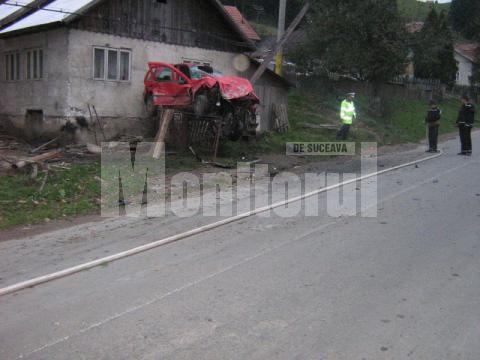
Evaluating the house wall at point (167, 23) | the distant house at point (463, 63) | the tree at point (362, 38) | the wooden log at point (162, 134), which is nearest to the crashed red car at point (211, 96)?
the wooden log at point (162, 134)

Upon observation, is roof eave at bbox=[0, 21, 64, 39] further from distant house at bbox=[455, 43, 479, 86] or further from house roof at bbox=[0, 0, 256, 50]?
distant house at bbox=[455, 43, 479, 86]

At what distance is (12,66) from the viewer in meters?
17.1

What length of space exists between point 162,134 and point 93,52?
350cm

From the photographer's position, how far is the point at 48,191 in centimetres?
961

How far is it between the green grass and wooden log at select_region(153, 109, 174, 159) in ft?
8.47

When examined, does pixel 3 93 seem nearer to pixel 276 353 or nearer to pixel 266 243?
pixel 266 243

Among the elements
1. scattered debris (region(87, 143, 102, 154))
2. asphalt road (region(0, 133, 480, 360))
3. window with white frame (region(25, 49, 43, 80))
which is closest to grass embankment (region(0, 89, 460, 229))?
scattered debris (region(87, 143, 102, 154))

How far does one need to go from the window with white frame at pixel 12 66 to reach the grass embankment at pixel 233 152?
21.4ft

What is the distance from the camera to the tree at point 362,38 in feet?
82.7

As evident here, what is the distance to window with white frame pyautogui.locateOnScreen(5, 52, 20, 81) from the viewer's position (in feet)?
55.0

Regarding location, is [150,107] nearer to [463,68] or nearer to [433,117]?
[433,117]

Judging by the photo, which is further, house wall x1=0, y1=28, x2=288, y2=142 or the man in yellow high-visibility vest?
the man in yellow high-visibility vest

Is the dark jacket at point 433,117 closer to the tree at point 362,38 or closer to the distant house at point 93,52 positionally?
the distant house at point 93,52

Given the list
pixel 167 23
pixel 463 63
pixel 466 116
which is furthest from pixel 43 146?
pixel 463 63
